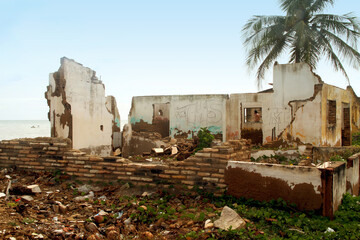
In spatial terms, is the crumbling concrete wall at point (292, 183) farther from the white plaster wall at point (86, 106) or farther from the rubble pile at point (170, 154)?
the rubble pile at point (170, 154)

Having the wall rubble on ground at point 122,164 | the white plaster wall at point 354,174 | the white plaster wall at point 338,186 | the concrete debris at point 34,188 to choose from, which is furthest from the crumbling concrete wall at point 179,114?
the concrete debris at point 34,188

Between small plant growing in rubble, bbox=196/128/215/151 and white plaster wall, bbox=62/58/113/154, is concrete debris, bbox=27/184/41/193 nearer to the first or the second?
white plaster wall, bbox=62/58/113/154

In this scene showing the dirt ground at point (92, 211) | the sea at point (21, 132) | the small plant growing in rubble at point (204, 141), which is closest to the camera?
the dirt ground at point (92, 211)

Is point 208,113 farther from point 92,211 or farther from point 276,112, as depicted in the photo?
point 92,211

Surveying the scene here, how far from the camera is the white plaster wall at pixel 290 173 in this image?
4750mm

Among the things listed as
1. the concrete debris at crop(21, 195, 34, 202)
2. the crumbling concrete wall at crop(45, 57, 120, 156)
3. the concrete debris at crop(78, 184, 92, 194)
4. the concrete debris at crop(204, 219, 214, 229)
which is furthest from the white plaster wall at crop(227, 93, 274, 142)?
the concrete debris at crop(21, 195, 34, 202)

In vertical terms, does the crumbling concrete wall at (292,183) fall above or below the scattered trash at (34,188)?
above

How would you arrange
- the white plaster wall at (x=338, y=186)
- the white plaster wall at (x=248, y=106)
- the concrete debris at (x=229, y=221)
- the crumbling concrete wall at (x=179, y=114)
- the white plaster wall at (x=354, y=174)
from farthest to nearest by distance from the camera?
1. the crumbling concrete wall at (x=179, y=114)
2. the white plaster wall at (x=248, y=106)
3. the white plaster wall at (x=354, y=174)
4. the white plaster wall at (x=338, y=186)
5. the concrete debris at (x=229, y=221)

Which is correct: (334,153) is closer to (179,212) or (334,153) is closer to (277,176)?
(277,176)

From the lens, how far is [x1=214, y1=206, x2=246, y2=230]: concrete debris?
4168 mm

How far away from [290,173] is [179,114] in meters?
11.6

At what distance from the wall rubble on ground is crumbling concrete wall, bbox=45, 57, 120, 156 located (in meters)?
1.09

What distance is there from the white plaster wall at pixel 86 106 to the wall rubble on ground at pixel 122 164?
1.53 metres

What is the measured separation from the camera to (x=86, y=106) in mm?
8898
